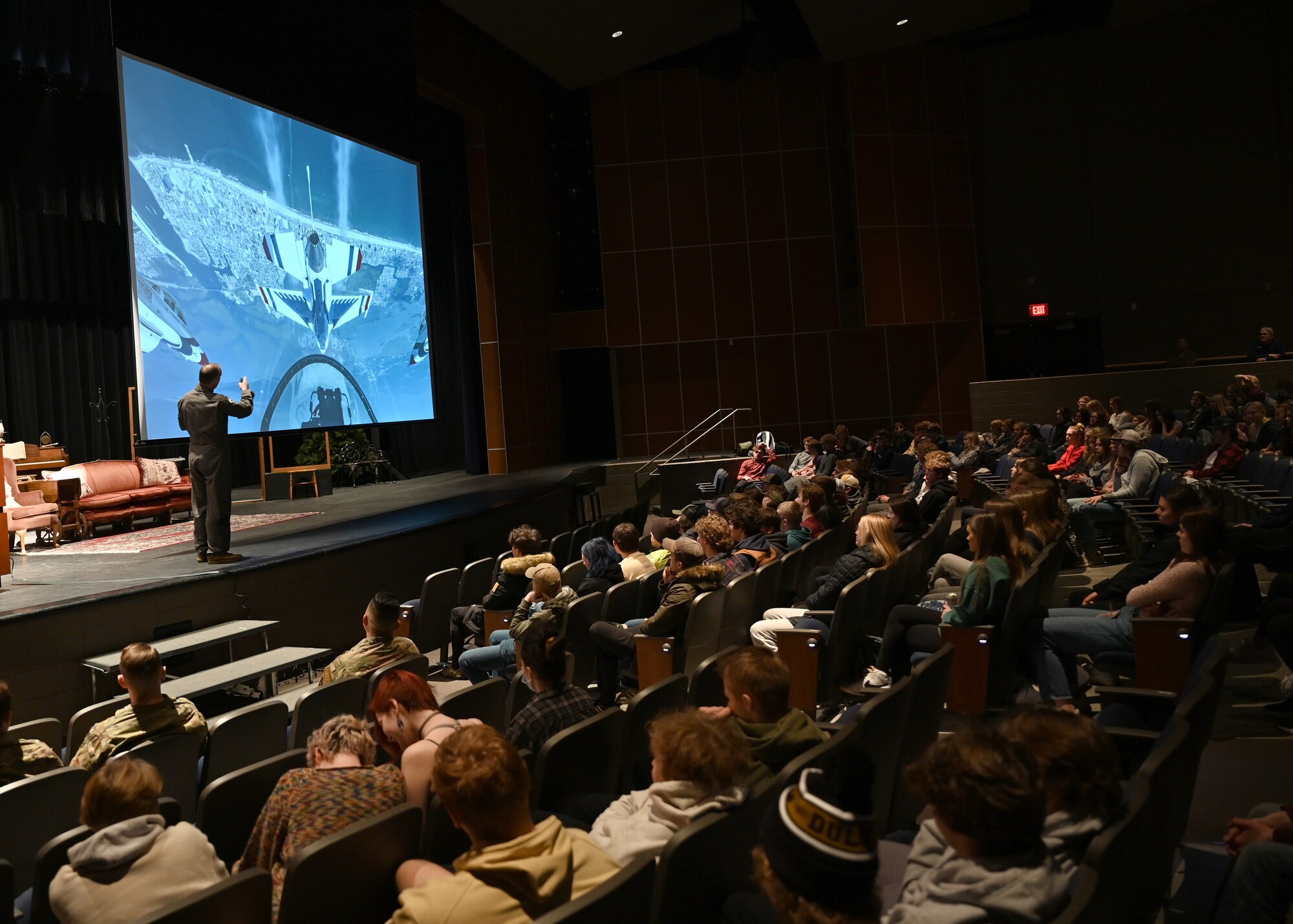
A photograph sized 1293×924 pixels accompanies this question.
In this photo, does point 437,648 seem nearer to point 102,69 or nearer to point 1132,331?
point 102,69

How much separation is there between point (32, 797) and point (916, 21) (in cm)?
1560

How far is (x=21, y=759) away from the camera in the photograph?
10.6ft

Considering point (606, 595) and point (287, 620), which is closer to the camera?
point (606, 595)

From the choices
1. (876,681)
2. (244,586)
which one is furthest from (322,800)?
(244,586)

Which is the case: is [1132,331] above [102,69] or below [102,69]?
below

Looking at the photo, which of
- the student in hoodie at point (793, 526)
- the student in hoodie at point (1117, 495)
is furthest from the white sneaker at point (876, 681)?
the student in hoodie at point (1117, 495)

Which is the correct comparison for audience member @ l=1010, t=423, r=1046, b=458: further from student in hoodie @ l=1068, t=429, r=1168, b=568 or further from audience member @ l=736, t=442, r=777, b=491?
audience member @ l=736, t=442, r=777, b=491

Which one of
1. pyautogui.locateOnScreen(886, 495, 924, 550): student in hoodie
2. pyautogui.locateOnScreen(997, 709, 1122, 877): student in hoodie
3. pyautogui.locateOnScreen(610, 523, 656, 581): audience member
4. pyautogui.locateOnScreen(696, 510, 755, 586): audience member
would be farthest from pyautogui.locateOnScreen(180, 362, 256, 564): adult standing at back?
pyautogui.locateOnScreen(997, 709, 1122, 877): student in hoodie

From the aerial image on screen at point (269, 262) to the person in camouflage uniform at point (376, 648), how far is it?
3.80m

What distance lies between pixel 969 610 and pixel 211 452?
4.79 meters

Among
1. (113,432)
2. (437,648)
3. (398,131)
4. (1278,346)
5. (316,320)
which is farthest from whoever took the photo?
(1278,346)

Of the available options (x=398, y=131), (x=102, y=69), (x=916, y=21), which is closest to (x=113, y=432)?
(x=102, y=69)

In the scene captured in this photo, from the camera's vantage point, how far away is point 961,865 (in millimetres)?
1735

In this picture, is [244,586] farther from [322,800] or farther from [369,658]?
[322,800]
